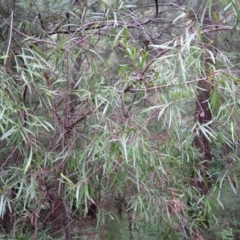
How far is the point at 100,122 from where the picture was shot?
1986 mm

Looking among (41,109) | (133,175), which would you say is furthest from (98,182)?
(41,109)

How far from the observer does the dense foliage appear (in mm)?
1802

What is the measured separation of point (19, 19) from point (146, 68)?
2.86ft

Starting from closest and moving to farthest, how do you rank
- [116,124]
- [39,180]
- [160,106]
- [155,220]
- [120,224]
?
[160,106] → [116,124] → [39,180] → [155,220] → [120,224]

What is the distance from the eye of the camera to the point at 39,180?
2025 millimetres

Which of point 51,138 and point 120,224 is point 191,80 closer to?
point 51,138

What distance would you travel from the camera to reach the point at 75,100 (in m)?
2.11

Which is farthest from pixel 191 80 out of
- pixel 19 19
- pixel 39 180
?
pixel 19 19

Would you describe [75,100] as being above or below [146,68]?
below

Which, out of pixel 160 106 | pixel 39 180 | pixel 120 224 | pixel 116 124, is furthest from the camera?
pixel 120 224

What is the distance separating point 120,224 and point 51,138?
0.78 metres

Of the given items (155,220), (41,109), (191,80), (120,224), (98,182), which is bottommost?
(120,224)

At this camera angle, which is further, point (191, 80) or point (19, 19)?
point (19, 19)

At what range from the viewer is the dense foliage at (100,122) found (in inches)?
70.9
